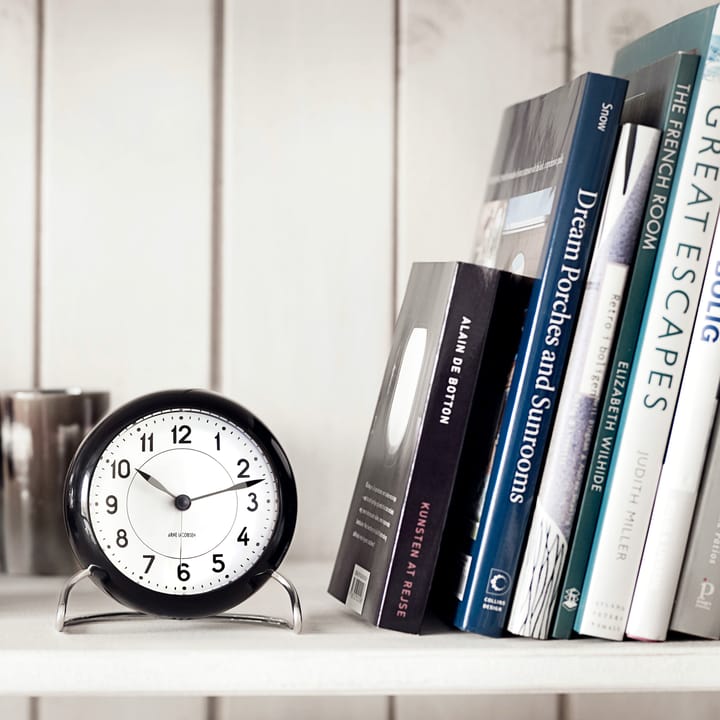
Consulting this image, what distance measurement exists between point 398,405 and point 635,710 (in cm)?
43

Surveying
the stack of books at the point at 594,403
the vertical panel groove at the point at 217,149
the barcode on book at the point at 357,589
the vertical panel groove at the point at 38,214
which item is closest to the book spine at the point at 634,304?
the stack of books at the point at 594,403

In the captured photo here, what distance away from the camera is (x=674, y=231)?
64 centimetres

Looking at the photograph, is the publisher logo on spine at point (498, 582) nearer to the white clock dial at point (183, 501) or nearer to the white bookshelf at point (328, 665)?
the white bookshelf at point (328, 665)

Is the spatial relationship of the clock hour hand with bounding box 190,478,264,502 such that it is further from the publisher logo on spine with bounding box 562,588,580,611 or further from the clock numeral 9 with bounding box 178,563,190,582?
the publisher logo on spine with bounding box 562,588,580,611

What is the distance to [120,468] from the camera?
65 cm

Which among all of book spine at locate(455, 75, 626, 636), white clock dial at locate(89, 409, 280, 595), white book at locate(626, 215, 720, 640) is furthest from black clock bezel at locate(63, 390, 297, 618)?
white book at locate(626, 215, 720, 640)

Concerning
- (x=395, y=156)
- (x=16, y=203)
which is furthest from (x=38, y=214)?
(x=395, y=156)

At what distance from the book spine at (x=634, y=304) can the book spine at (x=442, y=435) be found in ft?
0.27

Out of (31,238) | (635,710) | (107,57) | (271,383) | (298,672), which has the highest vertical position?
(107,57)

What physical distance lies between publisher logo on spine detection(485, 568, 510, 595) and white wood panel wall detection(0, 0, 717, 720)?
274mm

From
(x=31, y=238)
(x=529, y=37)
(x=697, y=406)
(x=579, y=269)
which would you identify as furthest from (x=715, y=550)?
(x=31, y=238)

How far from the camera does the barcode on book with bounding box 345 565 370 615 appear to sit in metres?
0.67

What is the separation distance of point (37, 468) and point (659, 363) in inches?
18.5

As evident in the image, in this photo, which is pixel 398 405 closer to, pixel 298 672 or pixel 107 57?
pixel 298 672
